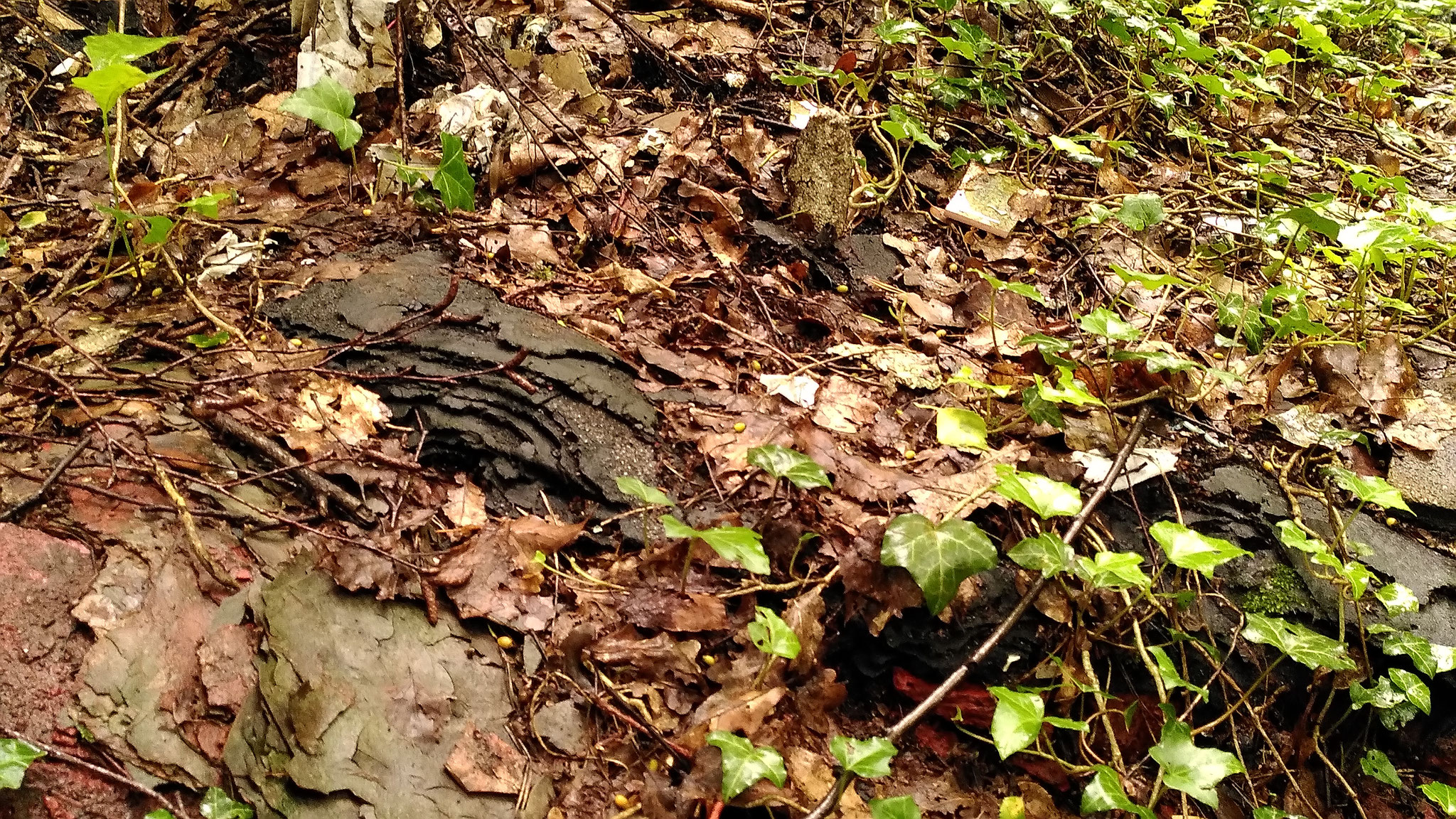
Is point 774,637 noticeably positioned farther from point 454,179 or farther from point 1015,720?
point 454,179

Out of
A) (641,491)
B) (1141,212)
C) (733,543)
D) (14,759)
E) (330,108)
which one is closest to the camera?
(14,759)

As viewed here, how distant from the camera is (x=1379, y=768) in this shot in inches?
82.7

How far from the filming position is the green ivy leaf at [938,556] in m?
1.90

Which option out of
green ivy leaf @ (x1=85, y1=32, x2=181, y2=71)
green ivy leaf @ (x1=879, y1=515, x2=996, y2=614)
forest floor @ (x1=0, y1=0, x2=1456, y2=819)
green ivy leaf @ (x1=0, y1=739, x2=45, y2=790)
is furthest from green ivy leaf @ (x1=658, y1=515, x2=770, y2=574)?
green ivy leaf @ (x1=85, y1=32, x2=181, y2=71)

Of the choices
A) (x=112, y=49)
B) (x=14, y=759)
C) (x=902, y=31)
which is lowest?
(x=14, y=759)

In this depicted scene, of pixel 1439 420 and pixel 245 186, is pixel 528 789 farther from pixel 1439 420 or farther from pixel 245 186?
pixel 1439 420

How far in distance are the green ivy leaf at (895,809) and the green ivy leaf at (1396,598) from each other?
1461mm

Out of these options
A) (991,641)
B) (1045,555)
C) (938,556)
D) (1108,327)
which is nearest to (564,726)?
(938,556)

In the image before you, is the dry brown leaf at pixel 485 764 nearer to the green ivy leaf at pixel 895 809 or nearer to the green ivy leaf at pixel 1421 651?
the green ivy leaf at pixel 895 809

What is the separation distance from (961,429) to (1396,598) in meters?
1.18

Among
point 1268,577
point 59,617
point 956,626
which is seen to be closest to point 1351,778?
point 1268,577

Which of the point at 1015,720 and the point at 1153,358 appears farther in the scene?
the point at 1153,358

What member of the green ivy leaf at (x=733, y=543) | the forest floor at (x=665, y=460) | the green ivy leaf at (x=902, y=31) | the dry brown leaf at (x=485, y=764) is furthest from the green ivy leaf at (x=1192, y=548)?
the green ivy leaf at (x=902, y=31)

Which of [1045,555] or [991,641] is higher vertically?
[1045,555]
